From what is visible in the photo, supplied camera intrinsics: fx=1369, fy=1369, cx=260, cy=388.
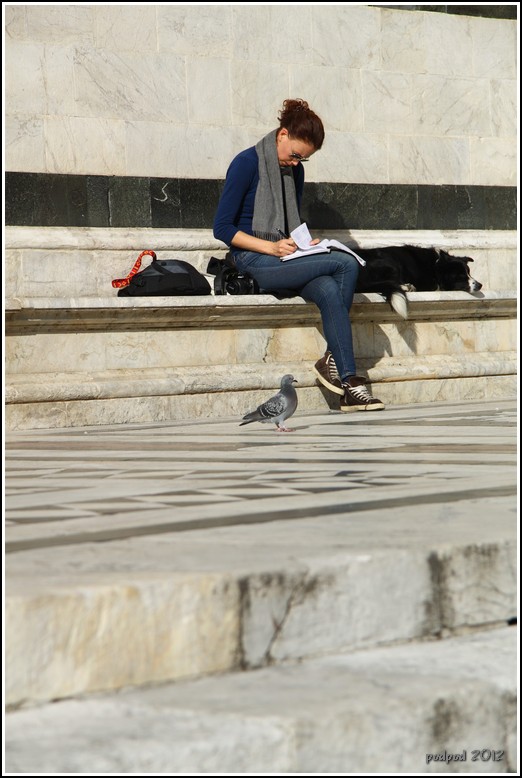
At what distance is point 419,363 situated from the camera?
9.45m

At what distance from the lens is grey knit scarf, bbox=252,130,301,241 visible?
8570 mm

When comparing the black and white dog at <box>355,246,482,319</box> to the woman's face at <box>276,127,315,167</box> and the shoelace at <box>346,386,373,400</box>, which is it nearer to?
the woman's face at <box>276,127,315,167</box>

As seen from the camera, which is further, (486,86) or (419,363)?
(486,86)

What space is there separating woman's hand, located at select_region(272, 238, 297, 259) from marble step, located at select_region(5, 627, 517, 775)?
577cm

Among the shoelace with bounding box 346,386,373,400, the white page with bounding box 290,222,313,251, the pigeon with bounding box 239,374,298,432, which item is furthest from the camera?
the white page with bounding box 290,222,313,251

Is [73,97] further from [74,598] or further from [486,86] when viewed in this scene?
[74,598]

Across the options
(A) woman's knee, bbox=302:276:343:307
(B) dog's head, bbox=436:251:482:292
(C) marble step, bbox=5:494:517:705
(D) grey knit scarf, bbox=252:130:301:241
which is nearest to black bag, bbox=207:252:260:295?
(D) grey knit scarf, bbox=252:130:301:241

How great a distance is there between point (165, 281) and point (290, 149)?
1149 millimetres

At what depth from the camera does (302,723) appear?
2.33m

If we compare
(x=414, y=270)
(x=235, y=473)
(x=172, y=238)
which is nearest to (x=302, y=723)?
(x=235, y=473)

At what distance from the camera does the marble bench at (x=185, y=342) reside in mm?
7867

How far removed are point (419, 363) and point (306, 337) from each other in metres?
0.96

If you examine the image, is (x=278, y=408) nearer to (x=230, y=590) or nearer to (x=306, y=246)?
(x=306, y=246)

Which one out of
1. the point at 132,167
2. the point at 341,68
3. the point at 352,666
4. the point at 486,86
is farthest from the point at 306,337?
the point at 352,666
